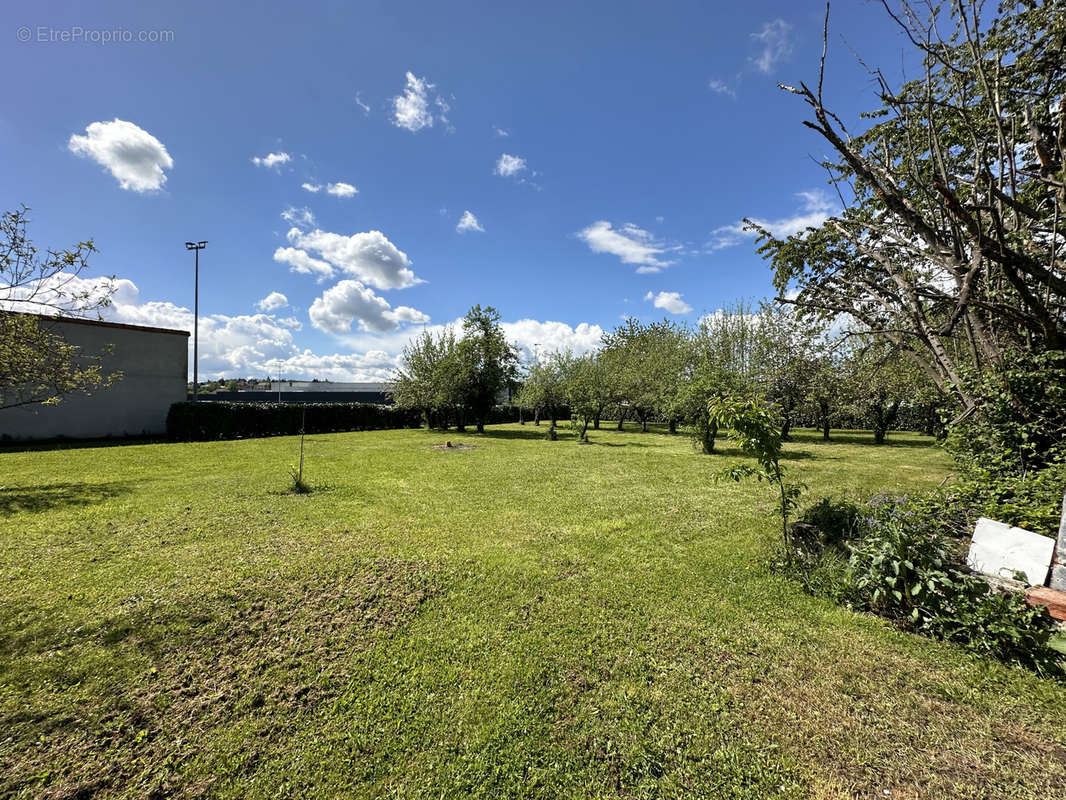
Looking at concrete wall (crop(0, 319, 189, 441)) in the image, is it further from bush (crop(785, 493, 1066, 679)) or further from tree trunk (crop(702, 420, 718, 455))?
tree trunk (crop(702, 420, 718, 455))

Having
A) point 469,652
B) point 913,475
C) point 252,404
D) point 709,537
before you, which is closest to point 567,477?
point 709,537

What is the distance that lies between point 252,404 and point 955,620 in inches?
915

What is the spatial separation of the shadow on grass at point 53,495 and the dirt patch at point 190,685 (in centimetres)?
521

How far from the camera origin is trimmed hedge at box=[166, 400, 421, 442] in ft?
55.7

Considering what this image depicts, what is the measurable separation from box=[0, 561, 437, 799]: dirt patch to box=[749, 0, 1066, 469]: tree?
5301mm

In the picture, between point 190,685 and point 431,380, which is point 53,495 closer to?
point 190,685

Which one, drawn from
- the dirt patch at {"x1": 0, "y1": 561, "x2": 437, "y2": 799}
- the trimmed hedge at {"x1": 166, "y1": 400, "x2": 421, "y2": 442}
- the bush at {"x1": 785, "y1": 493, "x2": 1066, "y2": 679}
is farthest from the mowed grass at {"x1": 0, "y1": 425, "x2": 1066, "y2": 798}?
the trimmed hedge at {"x1": 166, "y1": 400, "x2": 421, "y2": 442}

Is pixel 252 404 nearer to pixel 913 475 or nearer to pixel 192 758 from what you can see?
pixel 192 758

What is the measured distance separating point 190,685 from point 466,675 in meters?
1.95

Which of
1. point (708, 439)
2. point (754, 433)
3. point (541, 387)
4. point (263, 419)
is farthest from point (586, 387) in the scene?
point (754, 433)

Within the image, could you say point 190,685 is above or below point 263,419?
below

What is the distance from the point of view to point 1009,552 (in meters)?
3.34

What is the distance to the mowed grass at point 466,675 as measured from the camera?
83.1 inches

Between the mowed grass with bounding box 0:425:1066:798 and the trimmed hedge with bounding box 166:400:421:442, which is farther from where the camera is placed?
the trimmed hedge with bounding box 166:400:421:442
